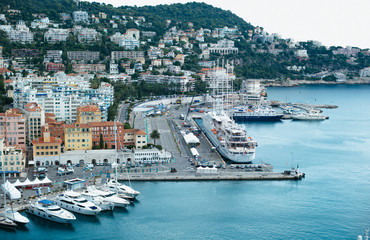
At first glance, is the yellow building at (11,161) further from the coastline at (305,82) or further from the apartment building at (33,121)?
the coastline at (305,82)

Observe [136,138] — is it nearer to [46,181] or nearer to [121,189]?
[121,189]

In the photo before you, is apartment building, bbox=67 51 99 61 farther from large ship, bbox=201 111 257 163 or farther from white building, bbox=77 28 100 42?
large ship, bbox=201 111 257 163

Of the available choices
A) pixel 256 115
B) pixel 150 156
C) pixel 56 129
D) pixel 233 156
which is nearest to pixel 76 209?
pixel 150 156

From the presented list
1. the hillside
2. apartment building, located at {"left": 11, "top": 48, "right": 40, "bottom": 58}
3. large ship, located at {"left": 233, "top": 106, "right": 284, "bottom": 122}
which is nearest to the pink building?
large ship, located at {"left": 233, "top": 106, "right": 284, "bottom": 122}

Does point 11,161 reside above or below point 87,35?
below

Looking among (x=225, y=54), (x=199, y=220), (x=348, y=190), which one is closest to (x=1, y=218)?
(x=199, y=220)

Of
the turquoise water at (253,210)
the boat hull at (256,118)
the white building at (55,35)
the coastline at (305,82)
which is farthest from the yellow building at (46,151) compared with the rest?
the coastline at (305,82)
